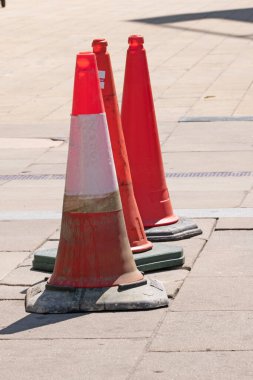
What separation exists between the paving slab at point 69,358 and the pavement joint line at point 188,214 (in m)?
2.67

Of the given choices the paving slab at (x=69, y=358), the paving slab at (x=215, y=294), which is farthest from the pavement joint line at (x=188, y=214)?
the paving slab at (x=69, y=358)

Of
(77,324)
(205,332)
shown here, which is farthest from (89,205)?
(205,332)

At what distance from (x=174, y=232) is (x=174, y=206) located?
1.01 m

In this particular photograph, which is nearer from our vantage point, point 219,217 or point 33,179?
point 219,217

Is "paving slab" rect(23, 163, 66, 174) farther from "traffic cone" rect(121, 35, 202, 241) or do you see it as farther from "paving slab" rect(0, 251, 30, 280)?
"paving slab" rect(0, 251, 30, 280)

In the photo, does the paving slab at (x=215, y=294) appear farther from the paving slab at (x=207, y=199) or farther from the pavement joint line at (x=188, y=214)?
the paving slab at (x=207, y=199)

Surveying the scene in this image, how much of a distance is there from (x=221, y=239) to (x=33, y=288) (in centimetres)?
156

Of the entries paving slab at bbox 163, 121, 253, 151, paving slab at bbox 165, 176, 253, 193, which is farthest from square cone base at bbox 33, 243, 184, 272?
paving slab at bbox 163, 121, 253, 151

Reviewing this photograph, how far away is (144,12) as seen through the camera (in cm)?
2720

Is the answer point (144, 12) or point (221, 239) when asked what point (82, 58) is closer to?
point (221, 239)

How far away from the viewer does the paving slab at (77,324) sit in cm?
525

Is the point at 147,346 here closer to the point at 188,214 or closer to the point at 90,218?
the point at 90,218

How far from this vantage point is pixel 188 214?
306 inches

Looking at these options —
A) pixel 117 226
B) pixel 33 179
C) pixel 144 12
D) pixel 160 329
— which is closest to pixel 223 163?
pixel 33 179
